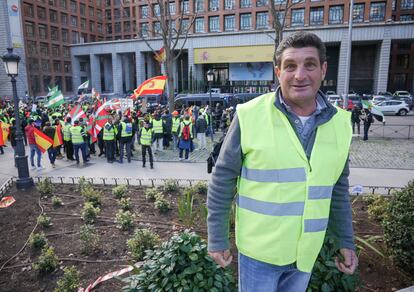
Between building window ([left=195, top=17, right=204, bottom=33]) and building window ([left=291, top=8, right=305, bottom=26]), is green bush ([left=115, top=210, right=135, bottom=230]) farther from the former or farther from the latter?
building window ([left=195, top=17, right=204, bottom=33])

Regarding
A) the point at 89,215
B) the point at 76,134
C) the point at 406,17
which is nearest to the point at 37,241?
the point at 89,215

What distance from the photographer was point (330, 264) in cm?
313

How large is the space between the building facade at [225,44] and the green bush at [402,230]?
36675 millimetres

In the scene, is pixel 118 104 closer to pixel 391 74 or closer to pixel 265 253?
pixel 265 253

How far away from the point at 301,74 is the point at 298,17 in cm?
4979

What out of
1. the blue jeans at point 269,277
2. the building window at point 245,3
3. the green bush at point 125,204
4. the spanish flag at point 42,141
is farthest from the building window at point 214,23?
the blue jeans at point 269,277

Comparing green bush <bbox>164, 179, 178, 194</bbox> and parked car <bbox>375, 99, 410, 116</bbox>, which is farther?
parked car <bbox>375, 99, 410, 116</bbox>

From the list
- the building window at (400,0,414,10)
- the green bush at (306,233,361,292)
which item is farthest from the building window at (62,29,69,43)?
the green bush at (306,233,361,292)

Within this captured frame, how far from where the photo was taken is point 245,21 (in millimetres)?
49344

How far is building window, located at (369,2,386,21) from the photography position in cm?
4309

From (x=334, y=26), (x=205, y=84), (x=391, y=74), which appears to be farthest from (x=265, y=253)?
(x=391, y=74)

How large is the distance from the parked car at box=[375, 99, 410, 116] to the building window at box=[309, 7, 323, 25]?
834 inches

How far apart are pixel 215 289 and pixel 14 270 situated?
→ 3.75 metres

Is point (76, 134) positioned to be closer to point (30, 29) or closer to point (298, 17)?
point (298, 17)
